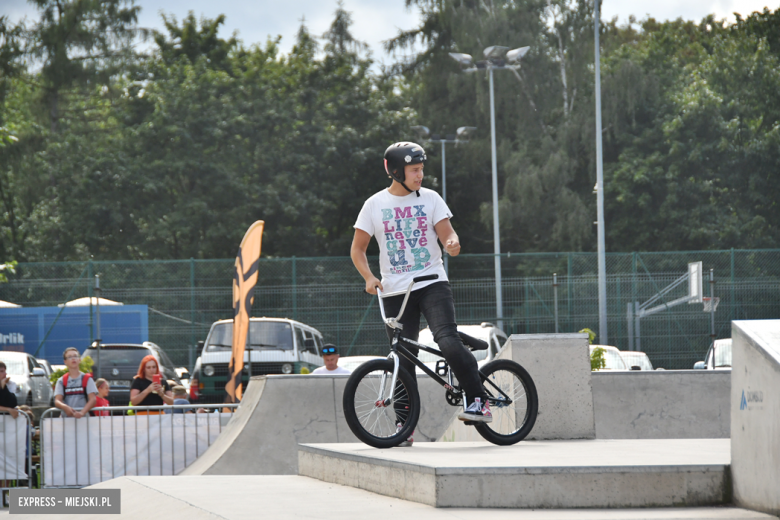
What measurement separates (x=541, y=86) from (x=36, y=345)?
24812 mm

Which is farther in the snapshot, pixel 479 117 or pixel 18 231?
pixel 479 117

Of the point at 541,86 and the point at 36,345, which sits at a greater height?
the point at 541,86

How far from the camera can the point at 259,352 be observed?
16.7 m

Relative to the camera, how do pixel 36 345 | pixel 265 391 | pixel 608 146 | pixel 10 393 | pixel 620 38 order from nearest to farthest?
pixel 265 391
pixel 10 393
pixel 36 345
pixel 608 146
pixel 620 38

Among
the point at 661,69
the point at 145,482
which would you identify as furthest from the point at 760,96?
the point at 145,482

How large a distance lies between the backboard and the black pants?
13.3 metres

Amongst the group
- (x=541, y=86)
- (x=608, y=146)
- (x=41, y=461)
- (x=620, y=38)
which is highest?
(x=620, y=38)

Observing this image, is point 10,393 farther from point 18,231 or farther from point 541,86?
point 541,86

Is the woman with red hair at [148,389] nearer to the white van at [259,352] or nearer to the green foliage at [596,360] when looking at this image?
the green foliage at [596,360]

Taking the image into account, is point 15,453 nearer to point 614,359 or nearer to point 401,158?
point 401,158

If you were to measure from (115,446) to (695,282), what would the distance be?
1239 cm

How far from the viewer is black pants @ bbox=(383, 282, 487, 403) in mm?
5156

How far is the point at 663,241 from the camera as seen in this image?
35.3 metres

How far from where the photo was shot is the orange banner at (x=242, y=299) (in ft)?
37.3
